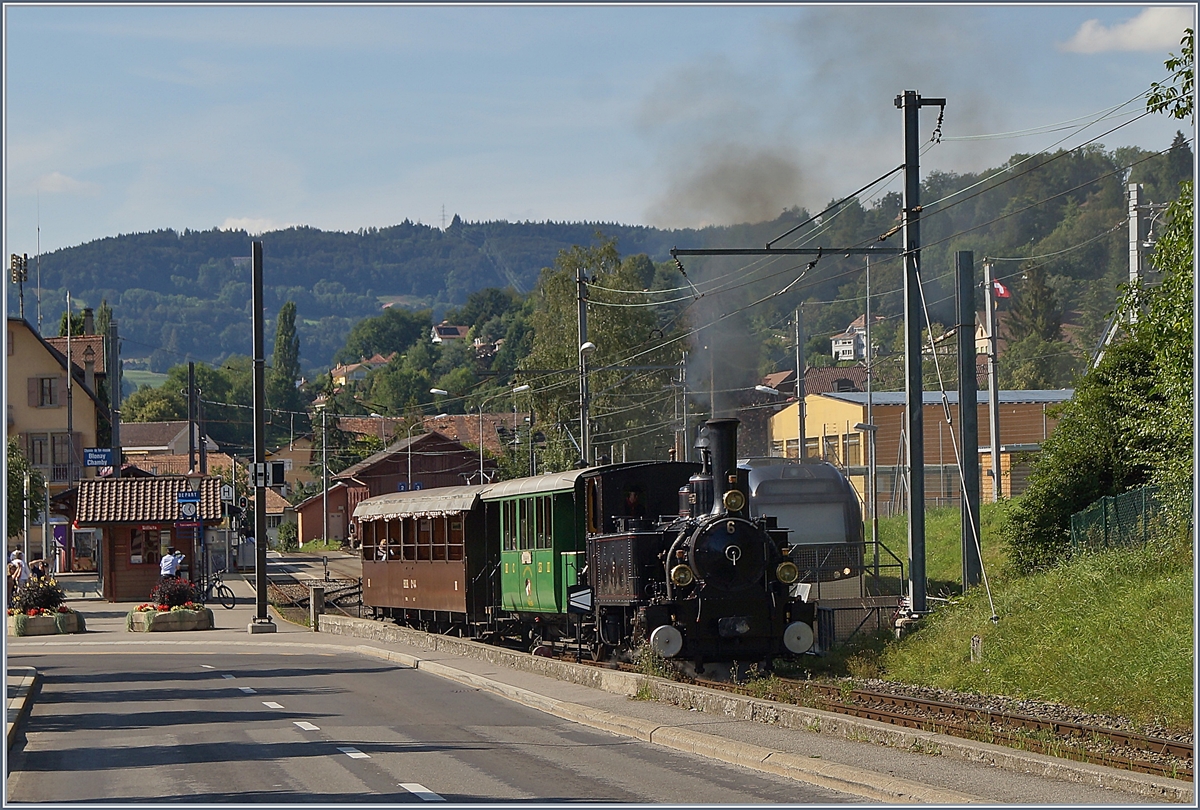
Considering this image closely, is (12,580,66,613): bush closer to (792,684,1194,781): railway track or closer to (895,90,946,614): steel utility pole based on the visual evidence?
(895,90,946,614): steel utility pole

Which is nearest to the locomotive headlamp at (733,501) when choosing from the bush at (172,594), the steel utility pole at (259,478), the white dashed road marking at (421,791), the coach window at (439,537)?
the white dashed road marking at (421,791)

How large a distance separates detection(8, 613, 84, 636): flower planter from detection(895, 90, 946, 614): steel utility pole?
19.7m

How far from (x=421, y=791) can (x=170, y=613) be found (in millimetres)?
23118

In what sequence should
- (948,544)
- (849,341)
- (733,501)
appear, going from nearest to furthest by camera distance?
(733,501) → (948,544) → (849,341)

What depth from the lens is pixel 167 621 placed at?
1292 inches

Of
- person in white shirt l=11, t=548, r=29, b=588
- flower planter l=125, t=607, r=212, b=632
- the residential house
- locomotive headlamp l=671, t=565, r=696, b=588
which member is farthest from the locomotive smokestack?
the residential house

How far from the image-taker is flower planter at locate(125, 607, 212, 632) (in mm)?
32719

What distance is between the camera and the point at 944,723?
13672 millimetres

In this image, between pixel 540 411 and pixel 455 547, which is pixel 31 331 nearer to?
pixel 540 411

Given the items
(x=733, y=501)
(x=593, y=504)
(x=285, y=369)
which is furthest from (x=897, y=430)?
(x=285, y=369)

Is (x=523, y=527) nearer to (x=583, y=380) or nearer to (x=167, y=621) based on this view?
(x=583, y=380)

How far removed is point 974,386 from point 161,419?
142969 mm

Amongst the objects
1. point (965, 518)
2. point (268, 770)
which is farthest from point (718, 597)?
point (268, 770)

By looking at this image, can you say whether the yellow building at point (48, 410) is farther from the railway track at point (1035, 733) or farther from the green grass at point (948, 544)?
the railway track at point (1035, 733)
